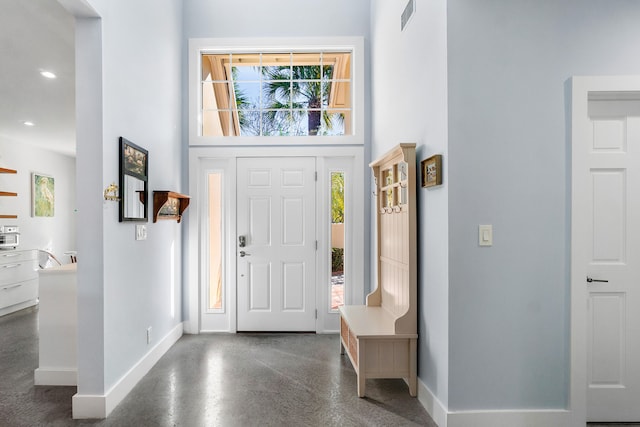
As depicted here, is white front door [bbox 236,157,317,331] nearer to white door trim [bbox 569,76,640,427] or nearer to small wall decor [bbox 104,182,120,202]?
small wall decor [bbox 104,182,120,202]

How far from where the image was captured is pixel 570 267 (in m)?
2.19

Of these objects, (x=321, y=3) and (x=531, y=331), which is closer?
(x=531, y=331)

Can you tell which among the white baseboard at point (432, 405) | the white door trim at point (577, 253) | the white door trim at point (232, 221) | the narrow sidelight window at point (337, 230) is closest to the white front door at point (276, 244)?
the white door trim at point (232, 221)

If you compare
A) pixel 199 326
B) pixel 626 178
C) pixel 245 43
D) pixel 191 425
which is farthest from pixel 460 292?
pixel 245 43

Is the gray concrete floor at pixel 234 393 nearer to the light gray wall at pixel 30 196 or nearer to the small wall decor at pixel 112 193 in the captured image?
the small wall decor at pixel 112 193

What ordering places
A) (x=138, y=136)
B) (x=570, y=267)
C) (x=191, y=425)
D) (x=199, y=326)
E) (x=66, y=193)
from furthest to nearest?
(x=66, y=193) < (x=199, y=326) < (x=138, y=136) < (x=191, y=425) < (x=570, y=267)

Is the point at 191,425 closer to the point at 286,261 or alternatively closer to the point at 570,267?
the point at 286,261

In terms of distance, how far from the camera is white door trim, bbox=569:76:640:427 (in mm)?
2180

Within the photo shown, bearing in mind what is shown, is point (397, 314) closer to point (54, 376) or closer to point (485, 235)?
point (485, 235)

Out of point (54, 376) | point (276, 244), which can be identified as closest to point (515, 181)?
point (276, 244)

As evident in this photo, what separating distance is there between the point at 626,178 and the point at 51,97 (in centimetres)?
537

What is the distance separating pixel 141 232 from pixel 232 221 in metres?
1.25

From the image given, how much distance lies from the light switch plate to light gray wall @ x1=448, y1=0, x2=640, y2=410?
7.35ft

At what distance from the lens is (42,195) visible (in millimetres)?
6562
